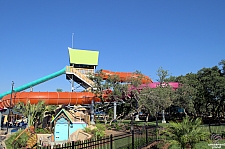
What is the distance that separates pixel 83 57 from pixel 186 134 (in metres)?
39.9

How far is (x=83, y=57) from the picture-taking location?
4838 cm

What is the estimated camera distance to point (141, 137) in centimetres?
1309

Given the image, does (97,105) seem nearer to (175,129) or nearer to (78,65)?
(78,65)

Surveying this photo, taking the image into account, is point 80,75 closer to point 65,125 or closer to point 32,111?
point 32,111

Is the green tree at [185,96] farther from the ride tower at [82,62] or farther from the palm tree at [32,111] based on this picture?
the palm tree at [32,111]

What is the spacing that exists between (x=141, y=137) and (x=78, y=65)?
121 feet

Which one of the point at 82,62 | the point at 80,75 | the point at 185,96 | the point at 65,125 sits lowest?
the point at 65,125

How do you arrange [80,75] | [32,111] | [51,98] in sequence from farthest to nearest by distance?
[80,75] < [51,98] < [32,111]

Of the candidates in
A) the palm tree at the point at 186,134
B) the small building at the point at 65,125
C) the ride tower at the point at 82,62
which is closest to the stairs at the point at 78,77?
the ride tower at the point at 82,62

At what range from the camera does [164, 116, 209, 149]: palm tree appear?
9883mm

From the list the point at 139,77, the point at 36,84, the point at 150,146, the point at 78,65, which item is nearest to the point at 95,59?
the point at 78,65

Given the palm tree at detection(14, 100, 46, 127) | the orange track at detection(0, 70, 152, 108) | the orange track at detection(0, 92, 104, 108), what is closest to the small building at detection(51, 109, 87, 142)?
the palm tree at detection(14, 100, 46, 127)

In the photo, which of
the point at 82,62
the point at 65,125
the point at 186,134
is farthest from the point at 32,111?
the point at 82,62

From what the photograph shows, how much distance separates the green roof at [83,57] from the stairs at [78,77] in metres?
4.39
